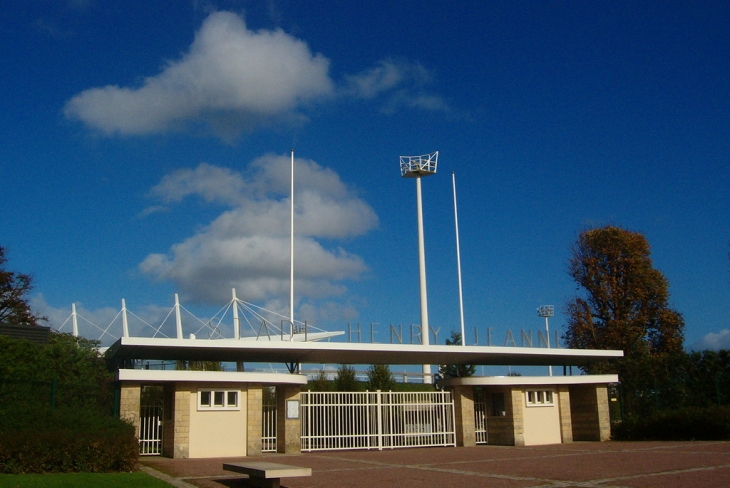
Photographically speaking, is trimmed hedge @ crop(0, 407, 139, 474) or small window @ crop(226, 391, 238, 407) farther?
small window @ crop(226, 391, 238, 407)

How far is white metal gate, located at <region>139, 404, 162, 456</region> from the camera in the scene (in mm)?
20766

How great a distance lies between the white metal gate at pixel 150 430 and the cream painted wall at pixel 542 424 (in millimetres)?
12776

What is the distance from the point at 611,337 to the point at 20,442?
30756 mm

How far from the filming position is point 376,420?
23.8 metres

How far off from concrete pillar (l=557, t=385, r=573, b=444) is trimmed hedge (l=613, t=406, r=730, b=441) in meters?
1.99

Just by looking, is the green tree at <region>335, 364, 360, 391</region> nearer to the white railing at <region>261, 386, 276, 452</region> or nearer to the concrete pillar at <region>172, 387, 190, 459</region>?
the white railing at <region>261, 386, 276, 452</region>

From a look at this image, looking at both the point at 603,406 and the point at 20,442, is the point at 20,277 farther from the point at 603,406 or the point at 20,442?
the point at 603,406

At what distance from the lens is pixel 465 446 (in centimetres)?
2462

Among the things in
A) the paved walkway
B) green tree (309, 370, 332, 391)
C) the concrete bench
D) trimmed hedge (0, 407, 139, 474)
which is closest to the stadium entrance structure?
the paved walkway

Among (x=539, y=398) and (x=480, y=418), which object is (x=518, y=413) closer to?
(x=539, y=398)

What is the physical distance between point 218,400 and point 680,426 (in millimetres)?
15829

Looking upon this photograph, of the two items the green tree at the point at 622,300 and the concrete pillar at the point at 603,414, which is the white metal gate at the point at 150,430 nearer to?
the concrete pillar at the point at 603,414

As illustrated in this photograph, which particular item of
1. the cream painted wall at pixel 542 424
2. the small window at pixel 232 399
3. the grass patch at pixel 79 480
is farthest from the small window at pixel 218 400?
the cream painted wall at pixel 542 424

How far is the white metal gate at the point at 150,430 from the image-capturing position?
20.8 m
